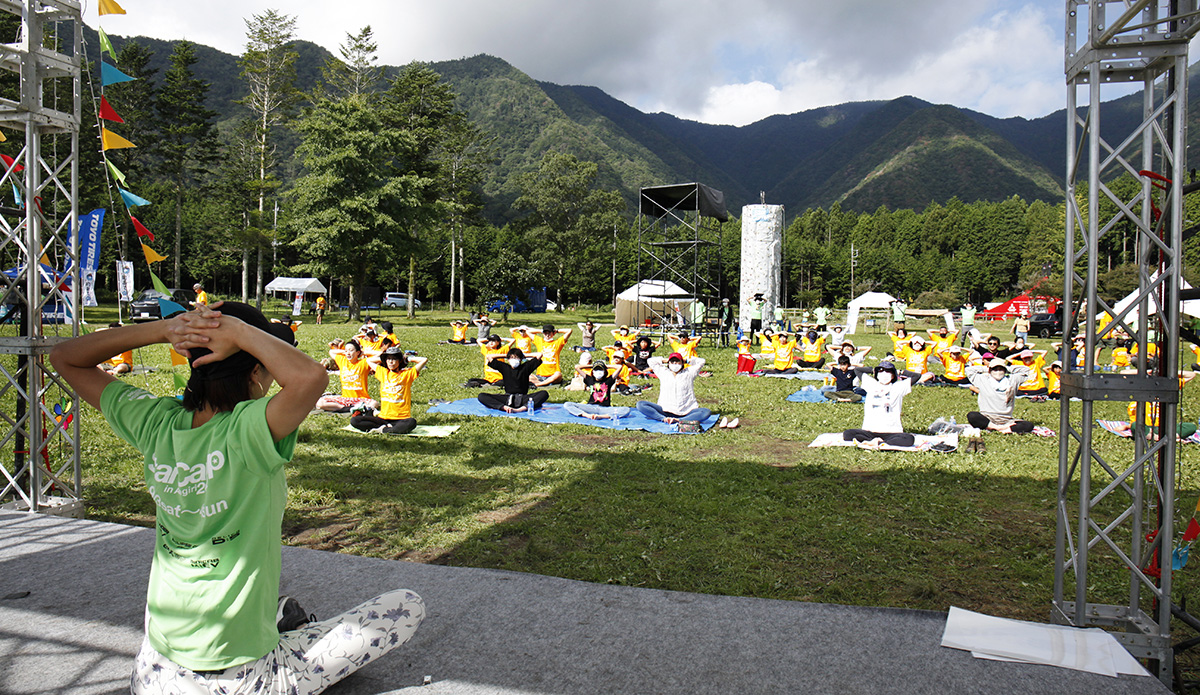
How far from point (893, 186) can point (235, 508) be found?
13997cm

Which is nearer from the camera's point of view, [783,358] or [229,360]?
[229,360]

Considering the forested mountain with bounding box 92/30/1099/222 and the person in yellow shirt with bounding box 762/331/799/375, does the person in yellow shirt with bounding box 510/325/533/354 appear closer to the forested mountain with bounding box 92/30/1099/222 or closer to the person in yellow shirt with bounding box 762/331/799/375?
the person in yellow shirt with bounding box 762/331/799/375

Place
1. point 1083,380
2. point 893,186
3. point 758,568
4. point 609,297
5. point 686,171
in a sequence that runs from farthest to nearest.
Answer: point 686,171 < point 893,186 < point 609,297 < point 758,568 < point 1083,380

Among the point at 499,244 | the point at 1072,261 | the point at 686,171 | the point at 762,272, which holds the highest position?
the point at 686,171

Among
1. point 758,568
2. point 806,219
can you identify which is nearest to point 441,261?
point 806,219

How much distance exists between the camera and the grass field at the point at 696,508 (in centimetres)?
469

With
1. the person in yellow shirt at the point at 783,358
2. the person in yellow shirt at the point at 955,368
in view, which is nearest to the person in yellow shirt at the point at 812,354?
the person in yellow shirt at the point at 783,358

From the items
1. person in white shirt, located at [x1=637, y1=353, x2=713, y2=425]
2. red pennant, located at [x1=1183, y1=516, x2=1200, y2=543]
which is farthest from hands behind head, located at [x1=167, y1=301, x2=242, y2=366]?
person in white shirt, located at [x1=637, y1=353, x2=713, y2=425]

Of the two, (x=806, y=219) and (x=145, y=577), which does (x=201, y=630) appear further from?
(x=806, y=219)

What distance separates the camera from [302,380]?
2047 mm

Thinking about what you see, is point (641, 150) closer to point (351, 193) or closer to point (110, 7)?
point (351, 193)

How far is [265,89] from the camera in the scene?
33312mm

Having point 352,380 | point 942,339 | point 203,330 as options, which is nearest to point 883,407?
point 352,380

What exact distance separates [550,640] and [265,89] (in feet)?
118
